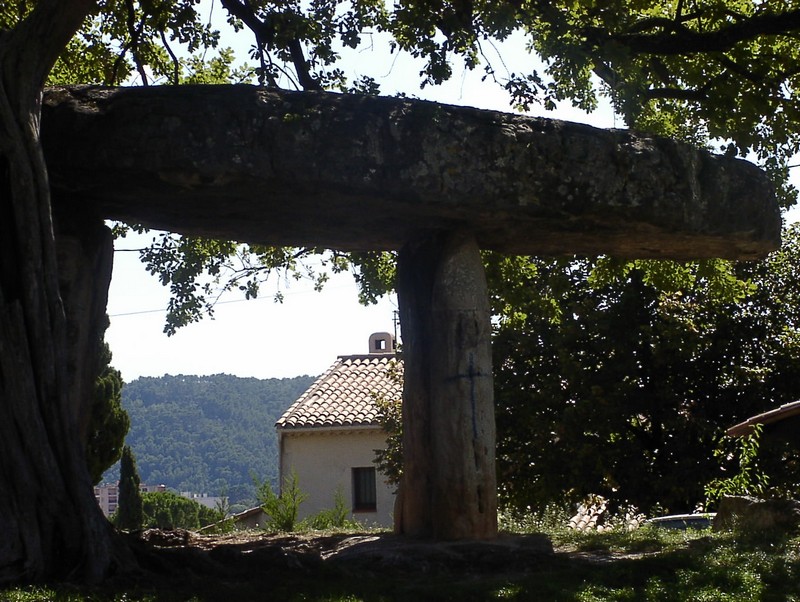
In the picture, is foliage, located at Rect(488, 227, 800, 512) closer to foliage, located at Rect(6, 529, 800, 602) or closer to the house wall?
the house wall

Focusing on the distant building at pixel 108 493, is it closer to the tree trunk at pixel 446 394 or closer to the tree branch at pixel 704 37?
the tree trunk at pixel 446 394

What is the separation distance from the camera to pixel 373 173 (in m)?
8.09

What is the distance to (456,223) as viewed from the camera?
883 centimetres

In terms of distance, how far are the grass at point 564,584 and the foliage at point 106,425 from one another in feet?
34.0

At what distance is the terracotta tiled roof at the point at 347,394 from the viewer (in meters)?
24.8

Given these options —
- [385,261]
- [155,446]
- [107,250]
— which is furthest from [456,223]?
[155,446]

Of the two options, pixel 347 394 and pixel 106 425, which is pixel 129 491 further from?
pixel 106 425

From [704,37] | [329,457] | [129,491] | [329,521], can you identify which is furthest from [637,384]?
[129,491]

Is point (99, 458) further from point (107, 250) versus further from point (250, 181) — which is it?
point (250, 181)

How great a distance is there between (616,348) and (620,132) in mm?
11199

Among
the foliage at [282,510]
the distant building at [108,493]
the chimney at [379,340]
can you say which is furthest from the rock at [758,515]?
the chimney at [379,340]

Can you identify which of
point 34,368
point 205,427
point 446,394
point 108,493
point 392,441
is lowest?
point 108,493

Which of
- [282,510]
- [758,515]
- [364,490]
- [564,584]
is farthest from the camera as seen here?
[364,490]

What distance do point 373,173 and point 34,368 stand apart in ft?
9.17
